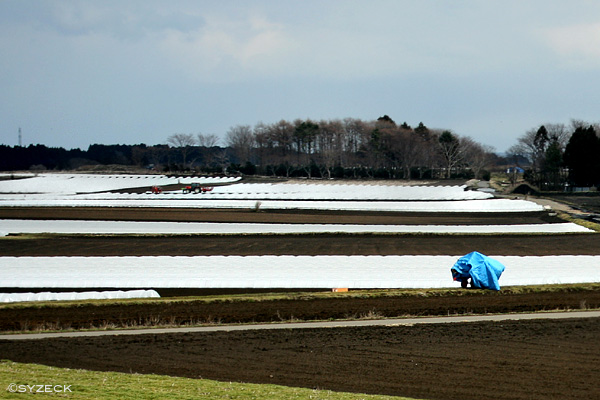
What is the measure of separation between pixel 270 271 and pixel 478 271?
9.60 m

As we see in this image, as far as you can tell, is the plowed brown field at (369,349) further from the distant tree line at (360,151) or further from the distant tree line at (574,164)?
the distant tree line at (360,151)

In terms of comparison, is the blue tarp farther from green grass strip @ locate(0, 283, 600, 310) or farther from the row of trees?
the row of trees

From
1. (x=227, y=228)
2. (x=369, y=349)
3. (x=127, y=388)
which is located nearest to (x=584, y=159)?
(x=227, y=228)

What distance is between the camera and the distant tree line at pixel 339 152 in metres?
117

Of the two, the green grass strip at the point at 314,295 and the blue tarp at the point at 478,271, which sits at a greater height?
the blue tarp at the point at 478,271

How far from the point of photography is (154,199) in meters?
69.4

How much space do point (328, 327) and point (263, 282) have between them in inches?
317

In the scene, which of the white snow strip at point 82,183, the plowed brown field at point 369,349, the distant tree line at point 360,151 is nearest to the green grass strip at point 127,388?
the plowed brown field at point 369,349

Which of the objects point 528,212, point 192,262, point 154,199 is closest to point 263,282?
point 192,262

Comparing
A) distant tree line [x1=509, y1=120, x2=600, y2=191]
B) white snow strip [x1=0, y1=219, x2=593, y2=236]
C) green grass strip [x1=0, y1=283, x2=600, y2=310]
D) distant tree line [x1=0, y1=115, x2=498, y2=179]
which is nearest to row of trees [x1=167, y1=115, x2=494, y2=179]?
distant tree line [x1=0, y1=115, x2=498, y2=179]

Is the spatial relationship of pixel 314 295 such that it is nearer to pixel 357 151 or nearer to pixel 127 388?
pixel 127 388

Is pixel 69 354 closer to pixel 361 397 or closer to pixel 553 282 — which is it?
pixel 361 397

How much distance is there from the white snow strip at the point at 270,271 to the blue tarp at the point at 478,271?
4.97 ft

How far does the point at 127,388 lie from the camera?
12539 mm
